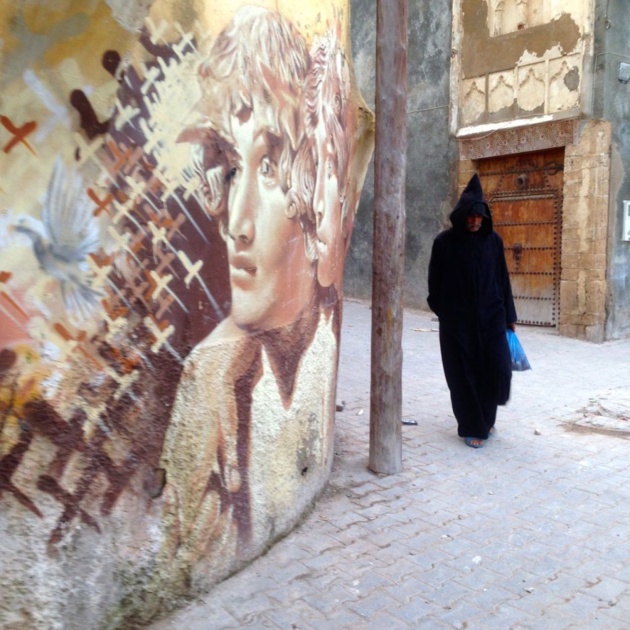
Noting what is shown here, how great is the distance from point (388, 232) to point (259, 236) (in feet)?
4.52

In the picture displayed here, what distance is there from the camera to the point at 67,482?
230cm

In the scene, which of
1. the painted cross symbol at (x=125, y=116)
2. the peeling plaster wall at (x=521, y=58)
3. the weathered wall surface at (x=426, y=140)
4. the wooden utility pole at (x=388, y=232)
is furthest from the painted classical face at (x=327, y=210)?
the weathered wall surface at (x=426, y=140)

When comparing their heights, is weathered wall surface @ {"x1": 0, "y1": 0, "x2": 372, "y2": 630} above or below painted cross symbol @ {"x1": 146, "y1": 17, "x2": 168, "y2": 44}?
below

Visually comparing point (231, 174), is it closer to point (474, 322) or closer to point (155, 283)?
point (155, 283)

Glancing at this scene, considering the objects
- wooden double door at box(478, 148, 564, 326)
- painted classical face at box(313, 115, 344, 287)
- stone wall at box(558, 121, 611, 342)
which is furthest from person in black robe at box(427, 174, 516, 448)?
wooden double door at box(478, 148, 564, 326)

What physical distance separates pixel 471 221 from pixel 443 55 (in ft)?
24.5

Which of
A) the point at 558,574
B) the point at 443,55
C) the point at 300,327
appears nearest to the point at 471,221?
the point at 300,327

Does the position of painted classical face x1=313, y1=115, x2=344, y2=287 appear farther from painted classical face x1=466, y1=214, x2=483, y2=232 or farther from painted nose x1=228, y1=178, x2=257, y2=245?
painted classical face x1=466, y1=214, x2=483, y2=232

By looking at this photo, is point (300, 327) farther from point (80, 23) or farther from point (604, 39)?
point (604, 39)

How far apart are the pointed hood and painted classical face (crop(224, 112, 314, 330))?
188 centimetres

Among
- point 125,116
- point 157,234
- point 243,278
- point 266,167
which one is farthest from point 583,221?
point 125,116

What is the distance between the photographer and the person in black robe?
4875 mm

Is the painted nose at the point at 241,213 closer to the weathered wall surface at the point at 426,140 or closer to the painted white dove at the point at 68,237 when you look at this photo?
the painted white dove at the point at 68,237

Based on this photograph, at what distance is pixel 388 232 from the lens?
4.20m
